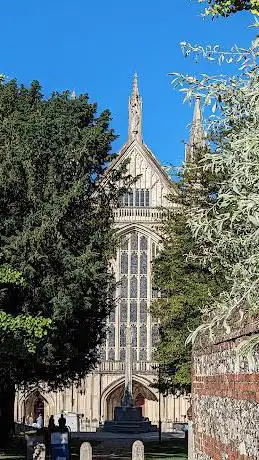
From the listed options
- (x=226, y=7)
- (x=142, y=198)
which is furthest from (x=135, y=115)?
(x=226, y=7)

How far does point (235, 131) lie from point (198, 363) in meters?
3.89

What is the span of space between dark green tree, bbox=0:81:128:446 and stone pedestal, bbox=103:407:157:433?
1713 cm

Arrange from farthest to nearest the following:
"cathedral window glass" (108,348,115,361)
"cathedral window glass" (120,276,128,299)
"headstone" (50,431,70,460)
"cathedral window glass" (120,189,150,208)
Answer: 1. "cathedral window glass" (120,189,150,208)
2. "cathedral window glass" (120,276,128,299)
3. "cathedral window glass" (108,348,115,361)
4. "headstone" (50,431,70,460)

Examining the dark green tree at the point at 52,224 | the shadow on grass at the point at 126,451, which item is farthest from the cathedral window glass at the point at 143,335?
the dark green tree at the point at 52,224

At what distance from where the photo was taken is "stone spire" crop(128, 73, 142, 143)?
55.6 metres

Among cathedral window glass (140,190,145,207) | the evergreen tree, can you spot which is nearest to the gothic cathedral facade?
cathedral window glass (140,190,145,207)

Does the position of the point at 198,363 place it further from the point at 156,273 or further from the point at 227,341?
the point at 156,273

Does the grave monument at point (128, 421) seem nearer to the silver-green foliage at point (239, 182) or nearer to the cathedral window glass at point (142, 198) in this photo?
the cathedral window glass at point (142, 198)

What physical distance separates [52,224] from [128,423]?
75.9 feet

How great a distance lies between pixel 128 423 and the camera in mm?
42281

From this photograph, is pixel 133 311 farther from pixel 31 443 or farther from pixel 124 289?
pixel 31 443

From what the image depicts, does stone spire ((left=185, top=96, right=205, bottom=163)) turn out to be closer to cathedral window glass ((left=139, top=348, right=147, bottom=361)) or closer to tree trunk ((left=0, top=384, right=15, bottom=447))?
tree trunk ((left=0, top=384, right=15, bottom=447))

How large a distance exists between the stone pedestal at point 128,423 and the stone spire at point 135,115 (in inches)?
773

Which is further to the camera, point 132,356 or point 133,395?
point 133,395
